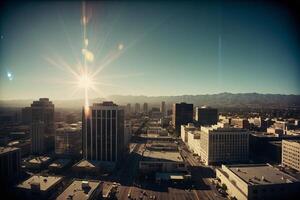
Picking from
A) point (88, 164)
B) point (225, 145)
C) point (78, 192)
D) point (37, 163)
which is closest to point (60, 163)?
point (37, 163)

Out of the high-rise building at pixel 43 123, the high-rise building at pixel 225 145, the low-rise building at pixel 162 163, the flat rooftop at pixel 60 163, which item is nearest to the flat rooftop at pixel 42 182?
the flat rooftop at pixel 60 163

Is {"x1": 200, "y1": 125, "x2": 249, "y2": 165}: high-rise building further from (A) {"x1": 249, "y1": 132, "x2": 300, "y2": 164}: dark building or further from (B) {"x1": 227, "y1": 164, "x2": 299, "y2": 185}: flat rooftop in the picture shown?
(B) {"x1": 227, "y1": 164, "x2": 299, "y2": 185}: flat rooftop

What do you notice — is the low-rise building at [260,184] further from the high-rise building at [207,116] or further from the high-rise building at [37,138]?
the high-rise building at [207,116]

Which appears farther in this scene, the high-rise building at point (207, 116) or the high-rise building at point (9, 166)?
the high-rise building at point (207, 116)

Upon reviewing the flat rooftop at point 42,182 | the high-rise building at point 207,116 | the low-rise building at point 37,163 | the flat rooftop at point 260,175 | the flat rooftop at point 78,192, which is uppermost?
the high-rise building at point 207,116

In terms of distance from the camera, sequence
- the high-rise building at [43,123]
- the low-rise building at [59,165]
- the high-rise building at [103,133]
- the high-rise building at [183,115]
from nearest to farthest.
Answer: the low-rise building at [59,165] < the high-rise building at [103,133] < the high-rise building at [43,123] < the high-rise building at [183,115]

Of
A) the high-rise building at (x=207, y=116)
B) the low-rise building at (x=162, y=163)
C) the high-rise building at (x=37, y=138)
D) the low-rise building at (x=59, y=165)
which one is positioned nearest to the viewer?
the low-rise building at (x=162, y=163)

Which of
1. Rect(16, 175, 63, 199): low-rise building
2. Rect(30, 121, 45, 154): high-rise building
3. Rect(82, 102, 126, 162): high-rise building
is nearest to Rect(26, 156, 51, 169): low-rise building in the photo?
Rect(82, 102, 126, 162): high-rise building

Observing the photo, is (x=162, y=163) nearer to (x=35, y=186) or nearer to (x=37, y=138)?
(x=35, y=186)
